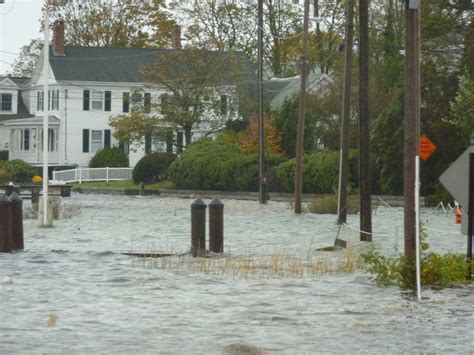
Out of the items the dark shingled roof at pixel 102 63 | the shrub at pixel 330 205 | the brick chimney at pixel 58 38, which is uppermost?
the brick chimney at pixel 58 38

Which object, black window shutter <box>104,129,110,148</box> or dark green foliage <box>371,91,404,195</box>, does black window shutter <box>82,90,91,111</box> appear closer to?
black window shutter <box>104,129,110,148</box>

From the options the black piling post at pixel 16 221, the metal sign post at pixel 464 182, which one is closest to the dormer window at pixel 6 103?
the black piling post at pixel 16 221

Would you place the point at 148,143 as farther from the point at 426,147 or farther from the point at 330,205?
the point at 330,205

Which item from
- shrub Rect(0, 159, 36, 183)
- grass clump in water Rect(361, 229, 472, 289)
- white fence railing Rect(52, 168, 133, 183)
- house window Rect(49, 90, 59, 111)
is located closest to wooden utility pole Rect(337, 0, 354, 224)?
grass clump in water Rect(361, 229, 472, 289)

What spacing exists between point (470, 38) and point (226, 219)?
766 inches

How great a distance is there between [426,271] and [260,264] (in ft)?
14.5

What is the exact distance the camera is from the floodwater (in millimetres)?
12711

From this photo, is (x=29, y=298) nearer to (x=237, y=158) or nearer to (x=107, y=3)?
(x=237, y=158)

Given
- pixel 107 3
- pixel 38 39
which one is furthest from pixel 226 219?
pixel 38 39

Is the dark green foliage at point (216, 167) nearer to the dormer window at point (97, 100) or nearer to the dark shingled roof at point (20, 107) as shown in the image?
the dormer window at point (97, 100)

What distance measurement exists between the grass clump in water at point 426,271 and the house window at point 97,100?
70.0 meters

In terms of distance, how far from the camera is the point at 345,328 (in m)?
14.0

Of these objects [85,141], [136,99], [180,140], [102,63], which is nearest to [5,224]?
[180,140]

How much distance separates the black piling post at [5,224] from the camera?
23359 mm
